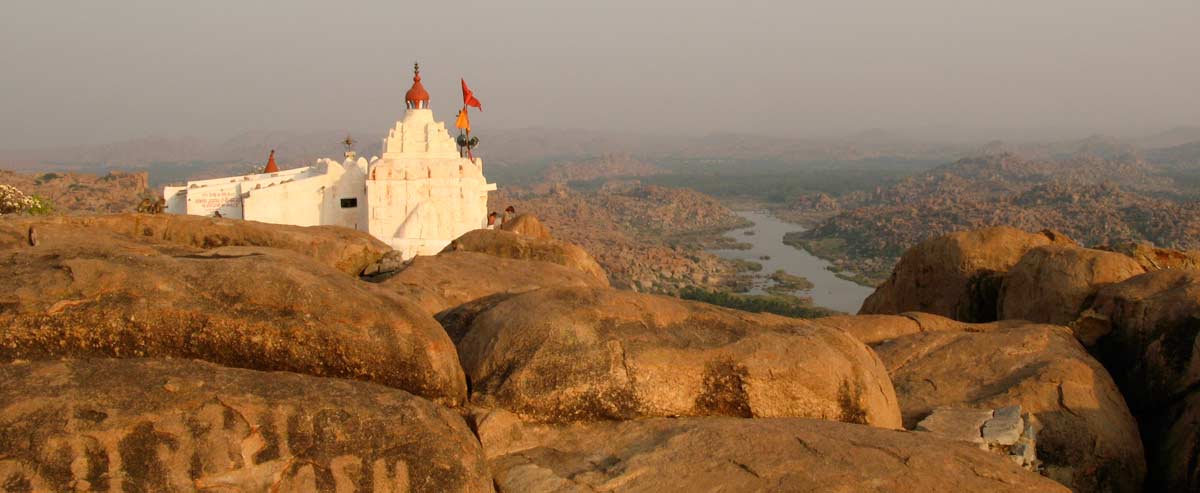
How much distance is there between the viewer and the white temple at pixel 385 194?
999 inches

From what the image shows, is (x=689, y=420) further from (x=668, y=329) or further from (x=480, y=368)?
(x=480, y=368)

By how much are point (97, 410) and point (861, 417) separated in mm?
6106

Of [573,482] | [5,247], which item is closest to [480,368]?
[573,482]

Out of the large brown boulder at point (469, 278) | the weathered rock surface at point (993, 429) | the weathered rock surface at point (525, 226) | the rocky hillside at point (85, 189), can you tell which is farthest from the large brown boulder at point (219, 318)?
the rocky hillside at point (85, 189)

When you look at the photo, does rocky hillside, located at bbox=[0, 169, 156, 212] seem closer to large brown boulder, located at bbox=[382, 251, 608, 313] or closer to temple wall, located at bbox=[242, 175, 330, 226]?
temple wall, located at bbox=[242, 175, 330, 226]

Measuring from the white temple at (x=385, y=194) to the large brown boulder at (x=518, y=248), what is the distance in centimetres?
873

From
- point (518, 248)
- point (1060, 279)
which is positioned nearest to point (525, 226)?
point (518, 248)

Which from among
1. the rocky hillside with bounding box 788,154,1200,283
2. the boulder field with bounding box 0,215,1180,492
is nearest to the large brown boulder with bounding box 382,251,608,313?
the boulder field with bounding box 0,215,1180,492

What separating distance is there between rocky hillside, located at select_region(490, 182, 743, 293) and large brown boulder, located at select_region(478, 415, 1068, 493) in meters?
44.6

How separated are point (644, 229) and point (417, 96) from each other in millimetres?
81349

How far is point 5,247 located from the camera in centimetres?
923

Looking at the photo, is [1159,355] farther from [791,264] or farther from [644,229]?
Answer: [644,229]

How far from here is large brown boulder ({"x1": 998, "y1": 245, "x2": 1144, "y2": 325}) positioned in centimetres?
1352

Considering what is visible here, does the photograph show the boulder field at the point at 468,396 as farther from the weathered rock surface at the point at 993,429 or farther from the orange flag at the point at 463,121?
the orange flag at the point at 463,121
